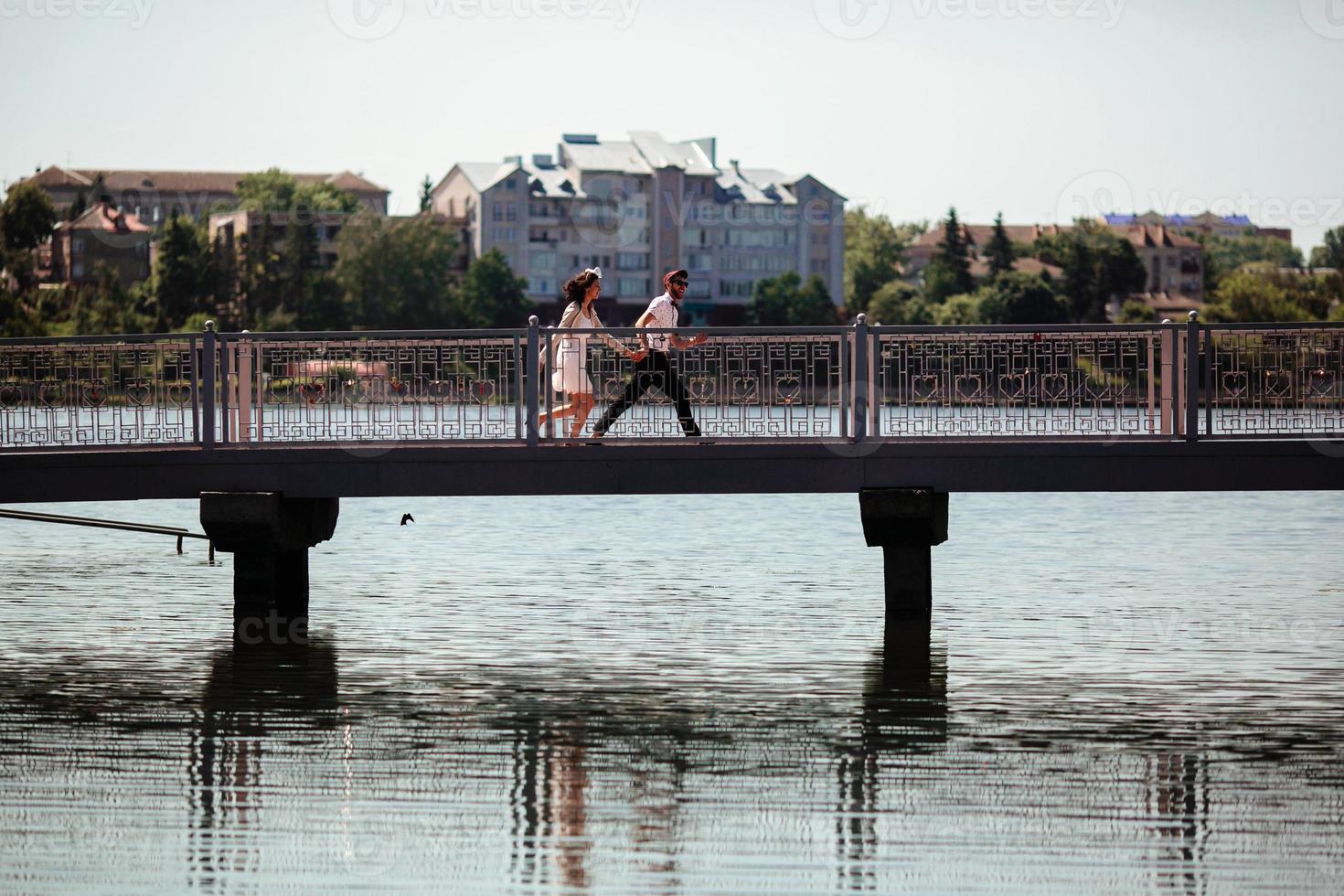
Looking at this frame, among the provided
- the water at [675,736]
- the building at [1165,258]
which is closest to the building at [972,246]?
the building at [1165,258]

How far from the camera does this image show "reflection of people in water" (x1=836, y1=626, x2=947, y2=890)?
11.1 meters

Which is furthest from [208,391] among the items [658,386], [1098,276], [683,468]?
[1098,276]

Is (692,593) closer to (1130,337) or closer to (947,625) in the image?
(947,625)

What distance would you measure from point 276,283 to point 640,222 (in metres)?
39.3

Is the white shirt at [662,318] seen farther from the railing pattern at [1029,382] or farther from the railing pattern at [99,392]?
the railing pattern at [99,392]

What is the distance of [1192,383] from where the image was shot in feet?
57.7

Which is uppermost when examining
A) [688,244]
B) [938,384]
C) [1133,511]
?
[688,244]

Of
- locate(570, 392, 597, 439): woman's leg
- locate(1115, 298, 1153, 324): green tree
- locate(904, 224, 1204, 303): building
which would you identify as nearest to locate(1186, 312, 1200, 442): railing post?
locate(570, 392, 597, 439): woman's leg

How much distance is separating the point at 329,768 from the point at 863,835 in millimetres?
3912

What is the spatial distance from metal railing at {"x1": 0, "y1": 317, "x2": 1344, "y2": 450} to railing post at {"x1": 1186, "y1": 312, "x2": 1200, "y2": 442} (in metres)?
0.02

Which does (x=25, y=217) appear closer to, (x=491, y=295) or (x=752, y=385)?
(x=491, y=295)

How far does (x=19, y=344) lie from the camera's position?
1867cm

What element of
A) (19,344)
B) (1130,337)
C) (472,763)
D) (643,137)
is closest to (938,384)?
(1130,337)

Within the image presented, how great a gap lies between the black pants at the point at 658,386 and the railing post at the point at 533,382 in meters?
0.64
